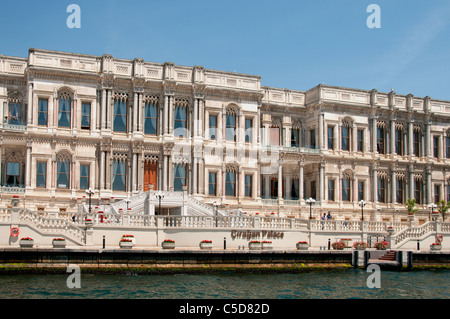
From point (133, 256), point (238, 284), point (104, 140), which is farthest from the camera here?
point (104, 140)

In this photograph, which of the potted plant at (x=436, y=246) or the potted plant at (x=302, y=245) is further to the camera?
the potted plant at (x=436, y=246)

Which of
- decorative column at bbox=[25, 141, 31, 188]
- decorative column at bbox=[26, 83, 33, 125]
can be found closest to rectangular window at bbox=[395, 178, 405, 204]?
decorative column at bbox=[25, 141, 31, 188]

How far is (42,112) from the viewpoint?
43.1 metres

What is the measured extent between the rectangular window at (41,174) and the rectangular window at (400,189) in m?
33.3

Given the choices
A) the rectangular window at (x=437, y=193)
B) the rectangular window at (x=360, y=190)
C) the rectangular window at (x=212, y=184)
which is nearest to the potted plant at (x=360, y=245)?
the rectangular window at (x=212, y=184)

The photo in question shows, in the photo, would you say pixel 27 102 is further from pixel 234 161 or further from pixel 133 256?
pixel 133 256

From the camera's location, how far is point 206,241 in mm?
29953

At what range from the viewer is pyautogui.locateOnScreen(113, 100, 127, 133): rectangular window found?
4541 centimetres

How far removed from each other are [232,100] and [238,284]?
84.0ft

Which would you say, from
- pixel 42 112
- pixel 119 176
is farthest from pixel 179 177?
pixel 42 112

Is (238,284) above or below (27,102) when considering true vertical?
below

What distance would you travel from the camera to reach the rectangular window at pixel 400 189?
56.2 metres

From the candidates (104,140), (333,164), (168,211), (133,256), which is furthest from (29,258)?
(333,164)

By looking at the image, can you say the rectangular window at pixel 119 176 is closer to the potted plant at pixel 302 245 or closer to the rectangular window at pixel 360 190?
the potted plant at pixel 302 245
